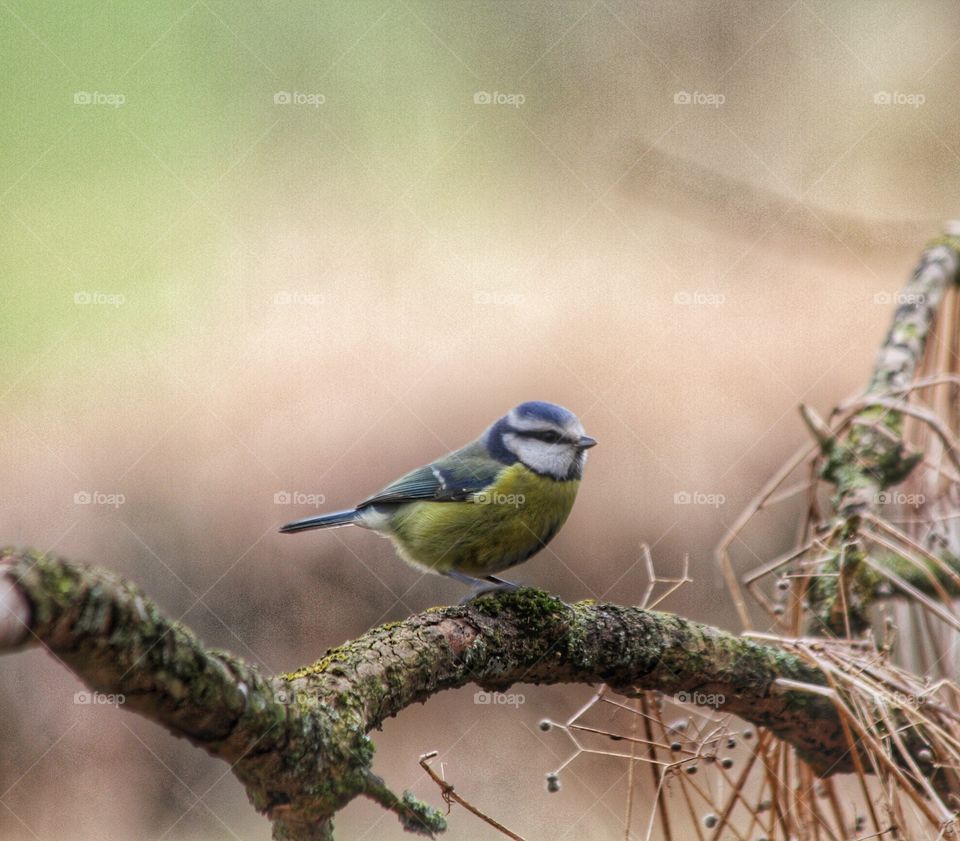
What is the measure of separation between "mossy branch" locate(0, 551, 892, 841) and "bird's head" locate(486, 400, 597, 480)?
1.14 feet

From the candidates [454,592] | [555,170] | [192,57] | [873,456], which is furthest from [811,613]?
[192,57]

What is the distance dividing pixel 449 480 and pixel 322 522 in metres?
0.27

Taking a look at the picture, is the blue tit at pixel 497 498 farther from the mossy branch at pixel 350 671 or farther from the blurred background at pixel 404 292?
the blurred background at pixel 404 292

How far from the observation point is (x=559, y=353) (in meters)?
2.83

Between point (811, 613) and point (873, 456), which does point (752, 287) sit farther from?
point (811, 613)

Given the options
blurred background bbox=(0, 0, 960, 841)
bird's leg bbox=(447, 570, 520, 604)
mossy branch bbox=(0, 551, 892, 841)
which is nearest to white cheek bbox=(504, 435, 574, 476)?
bird's leg bbox=(447, 570, 520, 604)

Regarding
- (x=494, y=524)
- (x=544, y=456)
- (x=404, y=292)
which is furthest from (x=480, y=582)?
(x=404, y=292)

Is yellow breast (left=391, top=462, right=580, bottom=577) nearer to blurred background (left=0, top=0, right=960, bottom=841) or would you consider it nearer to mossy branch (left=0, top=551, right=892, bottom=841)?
mossy branch (left=0, top=551, right=892, bottom=841)

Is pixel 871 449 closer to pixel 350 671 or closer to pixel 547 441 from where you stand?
pixel 547 441

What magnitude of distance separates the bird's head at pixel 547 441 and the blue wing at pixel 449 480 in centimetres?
4

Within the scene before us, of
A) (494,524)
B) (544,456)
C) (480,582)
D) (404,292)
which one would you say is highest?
(404,292)

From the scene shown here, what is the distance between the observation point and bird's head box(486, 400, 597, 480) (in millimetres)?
1619

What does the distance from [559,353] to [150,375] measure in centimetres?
122

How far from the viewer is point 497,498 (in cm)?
162
